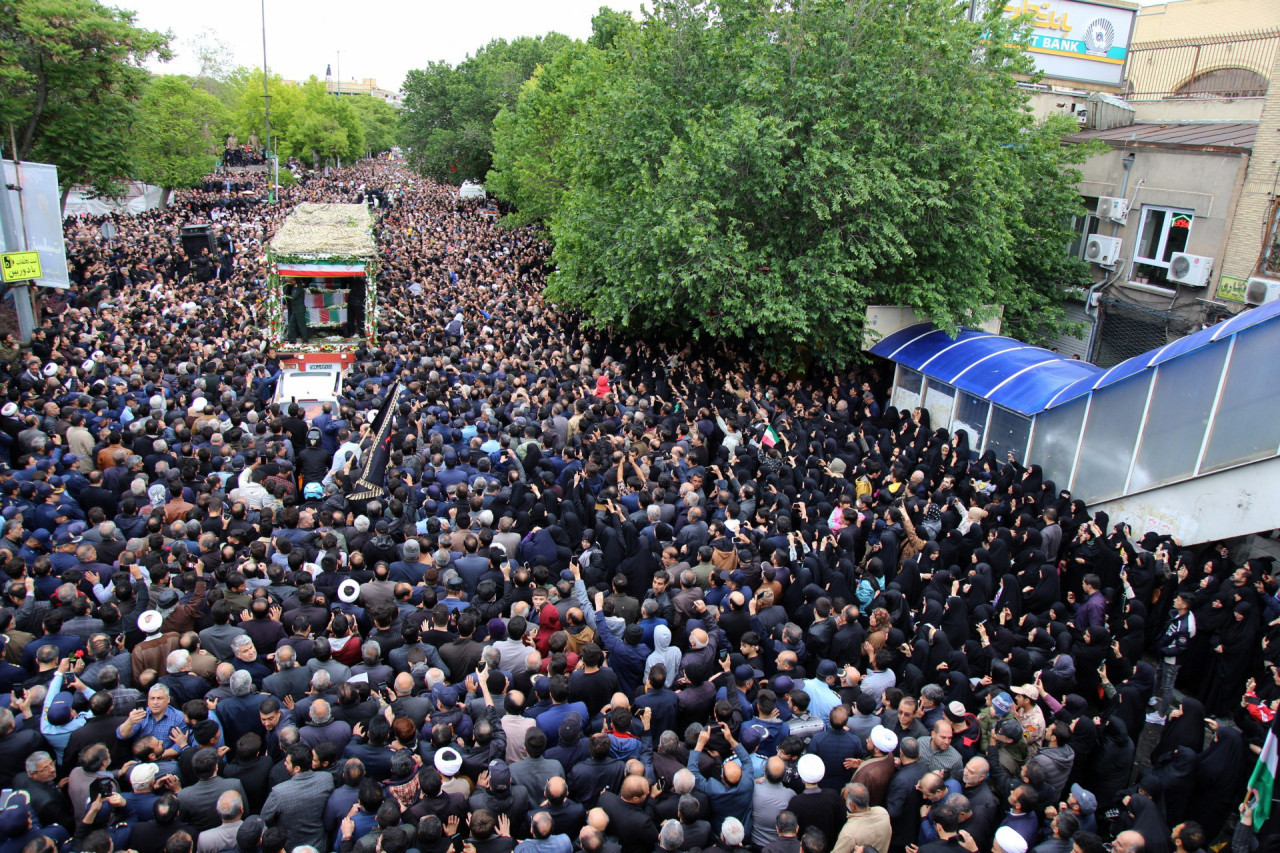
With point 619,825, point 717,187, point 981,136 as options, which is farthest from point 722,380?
point 619,825

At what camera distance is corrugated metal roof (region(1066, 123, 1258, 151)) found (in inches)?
555

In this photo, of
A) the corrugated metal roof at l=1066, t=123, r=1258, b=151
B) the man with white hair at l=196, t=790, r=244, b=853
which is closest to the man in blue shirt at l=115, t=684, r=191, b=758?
the man with white hair at l=196, t=790, r=244, b=853

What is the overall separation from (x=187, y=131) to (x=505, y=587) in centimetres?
3505

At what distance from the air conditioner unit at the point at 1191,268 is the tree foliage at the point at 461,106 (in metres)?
33.9

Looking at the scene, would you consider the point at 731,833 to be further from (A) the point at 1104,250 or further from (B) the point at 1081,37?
(B) the point at 1081,37

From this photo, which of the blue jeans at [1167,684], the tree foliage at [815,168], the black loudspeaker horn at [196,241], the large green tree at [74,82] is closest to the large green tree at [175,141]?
the large green tree at [74,82]

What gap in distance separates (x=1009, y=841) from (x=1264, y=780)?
2121mm

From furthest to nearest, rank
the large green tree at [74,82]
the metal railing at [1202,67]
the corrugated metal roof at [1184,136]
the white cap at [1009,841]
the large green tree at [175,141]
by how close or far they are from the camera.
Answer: the large green tree at [175,141] < the large green tree at [74,82] < the metal railing at [1202,67] < the corrugated metal roof at [1184,136] < the white cap at [1009,841]

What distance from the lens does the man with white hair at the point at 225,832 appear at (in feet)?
13.1

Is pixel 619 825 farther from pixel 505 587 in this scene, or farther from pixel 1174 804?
pixel 1174 804

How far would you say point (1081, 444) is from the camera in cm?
1039

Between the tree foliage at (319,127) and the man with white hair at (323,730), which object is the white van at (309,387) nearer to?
the man with white hair at (323,730)

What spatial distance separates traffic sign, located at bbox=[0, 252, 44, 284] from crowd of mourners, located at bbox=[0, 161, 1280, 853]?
2562 mm

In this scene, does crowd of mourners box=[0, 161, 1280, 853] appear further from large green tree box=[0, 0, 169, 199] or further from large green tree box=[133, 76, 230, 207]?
large green tree box=[133, 76, 230, 207]
